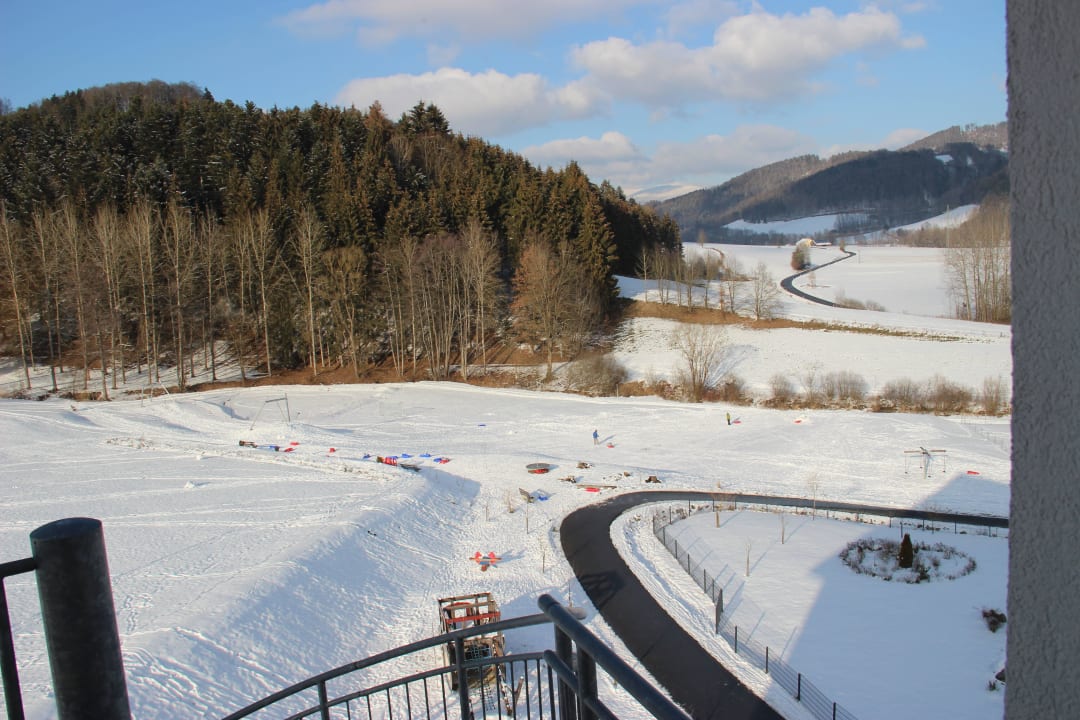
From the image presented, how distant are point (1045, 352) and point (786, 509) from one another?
24.4 meters

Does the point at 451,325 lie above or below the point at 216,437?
above

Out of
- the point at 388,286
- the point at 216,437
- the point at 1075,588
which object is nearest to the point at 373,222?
the point at 388,286

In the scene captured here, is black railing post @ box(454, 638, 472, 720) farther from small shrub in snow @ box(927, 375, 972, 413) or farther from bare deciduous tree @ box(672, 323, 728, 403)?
small shrub in snow @ box(927, 375, 972, 413)

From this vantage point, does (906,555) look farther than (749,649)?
Yes

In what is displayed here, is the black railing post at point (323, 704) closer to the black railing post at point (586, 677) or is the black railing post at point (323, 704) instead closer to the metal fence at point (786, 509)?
the black railing post at point (586, 677)

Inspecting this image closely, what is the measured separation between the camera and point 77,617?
1795 mm

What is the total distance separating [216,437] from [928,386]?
36.2m

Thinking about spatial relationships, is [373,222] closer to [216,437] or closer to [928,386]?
[216,437]

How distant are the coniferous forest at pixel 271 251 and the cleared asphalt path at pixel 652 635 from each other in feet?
84.9

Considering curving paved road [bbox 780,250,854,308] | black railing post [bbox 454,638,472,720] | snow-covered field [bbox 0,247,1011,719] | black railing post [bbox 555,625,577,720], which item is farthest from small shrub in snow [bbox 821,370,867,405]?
black railing post [bbox 555,625,577,720]

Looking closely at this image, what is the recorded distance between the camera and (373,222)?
51188 mm

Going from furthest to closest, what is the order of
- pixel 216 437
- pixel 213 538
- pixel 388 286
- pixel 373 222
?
1. pixel 373 222
2. pixel 388 286
3. pixel 216 437
4. pixel 213 538

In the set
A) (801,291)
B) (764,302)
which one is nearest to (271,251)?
(764,302)

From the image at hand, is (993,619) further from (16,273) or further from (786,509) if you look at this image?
(16,273)
